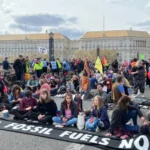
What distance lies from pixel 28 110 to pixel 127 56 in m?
132

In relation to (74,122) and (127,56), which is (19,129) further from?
(127,56)

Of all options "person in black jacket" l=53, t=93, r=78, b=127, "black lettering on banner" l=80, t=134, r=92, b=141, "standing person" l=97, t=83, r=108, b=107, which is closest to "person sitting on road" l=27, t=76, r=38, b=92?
"standing person" l=97, t=83, r=108, b=107

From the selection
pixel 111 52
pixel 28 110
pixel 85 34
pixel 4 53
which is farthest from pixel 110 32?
pixel 28 110

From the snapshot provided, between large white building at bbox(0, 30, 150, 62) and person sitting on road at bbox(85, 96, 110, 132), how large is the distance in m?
131

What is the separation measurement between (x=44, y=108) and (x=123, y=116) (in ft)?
7.46

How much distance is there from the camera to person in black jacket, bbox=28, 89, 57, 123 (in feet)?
25.6

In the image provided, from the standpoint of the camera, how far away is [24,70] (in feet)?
51.8

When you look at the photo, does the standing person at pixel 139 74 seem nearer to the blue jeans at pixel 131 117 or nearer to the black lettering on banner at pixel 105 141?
the blue jeans at pixel 131 117

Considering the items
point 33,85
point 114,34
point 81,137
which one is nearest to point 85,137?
point 81,137

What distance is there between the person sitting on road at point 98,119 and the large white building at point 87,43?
429 feet

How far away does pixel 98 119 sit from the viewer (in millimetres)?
7070

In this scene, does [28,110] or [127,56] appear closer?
[28,110]

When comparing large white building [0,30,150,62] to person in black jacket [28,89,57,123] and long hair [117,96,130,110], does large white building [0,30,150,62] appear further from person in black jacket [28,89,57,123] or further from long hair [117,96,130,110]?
long hair [117,96,130,110]

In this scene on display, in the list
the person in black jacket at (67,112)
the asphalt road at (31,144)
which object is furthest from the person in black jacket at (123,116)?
the person in black jacket at (67,112)
